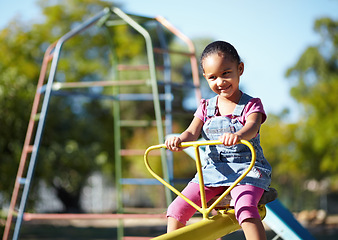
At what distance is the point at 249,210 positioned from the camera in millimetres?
1896

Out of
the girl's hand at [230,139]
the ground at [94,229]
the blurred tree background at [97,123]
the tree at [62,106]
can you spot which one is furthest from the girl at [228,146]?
the blurred tree background at [97,123]

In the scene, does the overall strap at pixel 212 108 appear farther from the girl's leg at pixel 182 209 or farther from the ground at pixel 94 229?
the ground at pixel 94 229

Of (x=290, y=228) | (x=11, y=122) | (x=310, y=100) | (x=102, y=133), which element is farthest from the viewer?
(x=310, y=100)

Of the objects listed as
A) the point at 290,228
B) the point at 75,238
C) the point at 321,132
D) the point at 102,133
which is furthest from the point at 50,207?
the point at 290,228

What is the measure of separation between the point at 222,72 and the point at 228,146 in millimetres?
325

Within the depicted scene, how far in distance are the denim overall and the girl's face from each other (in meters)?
0.12

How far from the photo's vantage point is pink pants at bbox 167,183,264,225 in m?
1.90

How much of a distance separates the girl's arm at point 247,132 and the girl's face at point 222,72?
0.16m

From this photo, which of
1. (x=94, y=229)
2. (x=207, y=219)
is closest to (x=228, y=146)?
(x=207, y=219)


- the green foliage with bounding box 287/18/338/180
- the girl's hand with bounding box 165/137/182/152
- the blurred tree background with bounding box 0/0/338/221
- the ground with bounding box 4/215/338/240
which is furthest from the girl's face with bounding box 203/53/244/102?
the green foliage with bounding box 287/18/338/180

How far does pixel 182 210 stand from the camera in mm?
Result: 2064

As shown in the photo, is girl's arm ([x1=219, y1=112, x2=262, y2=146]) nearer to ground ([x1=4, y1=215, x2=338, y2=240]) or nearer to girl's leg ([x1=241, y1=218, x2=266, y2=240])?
girl's leg ([x1=241, y1=218, x2=266, y2=240])

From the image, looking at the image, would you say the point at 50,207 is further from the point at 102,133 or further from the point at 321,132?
the point at 321,132

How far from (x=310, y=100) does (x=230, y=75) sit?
1426cm
